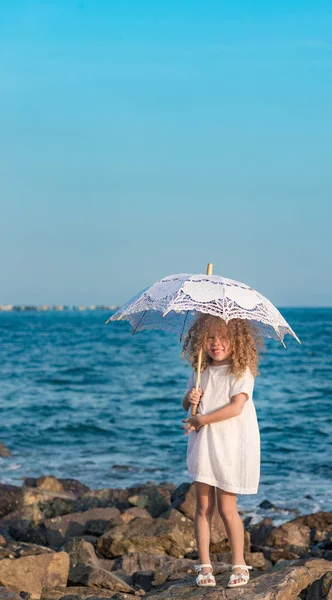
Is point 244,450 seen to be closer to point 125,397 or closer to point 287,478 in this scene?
point 287,478

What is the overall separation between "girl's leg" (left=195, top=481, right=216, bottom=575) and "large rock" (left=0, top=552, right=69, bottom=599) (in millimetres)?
1643

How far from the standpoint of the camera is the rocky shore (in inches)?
246

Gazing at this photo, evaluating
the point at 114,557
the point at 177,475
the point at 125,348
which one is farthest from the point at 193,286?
the point at 125,348

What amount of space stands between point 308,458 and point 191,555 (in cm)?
820

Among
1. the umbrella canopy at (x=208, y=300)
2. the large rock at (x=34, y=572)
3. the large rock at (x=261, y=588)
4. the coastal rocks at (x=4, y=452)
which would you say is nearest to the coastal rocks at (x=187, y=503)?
the large rock at (x=34, y=572)

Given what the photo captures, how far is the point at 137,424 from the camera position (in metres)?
21.4

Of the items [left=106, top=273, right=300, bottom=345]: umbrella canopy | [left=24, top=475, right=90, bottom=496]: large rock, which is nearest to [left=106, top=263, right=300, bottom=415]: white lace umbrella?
[left=106, top=273, right=300, bottom=345]: umbrella canopy

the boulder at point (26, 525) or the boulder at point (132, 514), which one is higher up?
the boulder at point (132, 514)

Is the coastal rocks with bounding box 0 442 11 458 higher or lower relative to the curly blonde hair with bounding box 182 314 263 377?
lower

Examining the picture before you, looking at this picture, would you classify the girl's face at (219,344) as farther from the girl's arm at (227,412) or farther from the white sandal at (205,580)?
the white sandal at (205,580)

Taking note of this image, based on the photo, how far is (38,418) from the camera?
22344mm

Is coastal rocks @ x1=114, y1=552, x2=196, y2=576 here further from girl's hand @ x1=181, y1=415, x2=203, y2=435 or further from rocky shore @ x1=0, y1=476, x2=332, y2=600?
girl's hand @ x1=181, y1=415, x2=203, y2=435

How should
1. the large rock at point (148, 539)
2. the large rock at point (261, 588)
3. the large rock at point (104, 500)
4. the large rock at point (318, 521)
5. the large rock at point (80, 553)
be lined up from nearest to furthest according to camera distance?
the large rock at point (261, 588) → the large rock at point (80, 553) → the large rock at point (148, 539) → the large rock at point (318, 521) → the large rock at point (104, 500)

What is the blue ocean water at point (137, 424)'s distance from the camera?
14.9 meters
